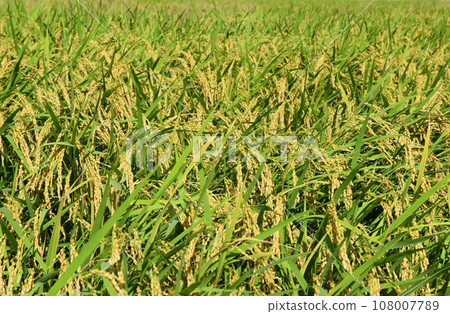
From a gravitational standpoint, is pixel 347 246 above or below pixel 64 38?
below

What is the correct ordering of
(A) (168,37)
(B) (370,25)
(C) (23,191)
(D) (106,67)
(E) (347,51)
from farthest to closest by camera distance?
(B) (370,25), (A) (168,37), (E) (347,51), (D) (106,67), (C) (23,191)

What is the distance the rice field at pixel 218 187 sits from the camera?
1.32 metres

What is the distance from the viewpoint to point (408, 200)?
5.52 feet

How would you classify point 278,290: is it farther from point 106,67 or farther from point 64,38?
point 64,38

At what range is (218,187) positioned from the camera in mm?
1895

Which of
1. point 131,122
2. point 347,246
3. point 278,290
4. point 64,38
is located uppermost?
point 64,38

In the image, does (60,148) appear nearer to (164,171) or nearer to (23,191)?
(23,191)

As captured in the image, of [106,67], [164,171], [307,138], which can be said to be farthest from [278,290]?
[106,67]

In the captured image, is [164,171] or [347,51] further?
[347,51]

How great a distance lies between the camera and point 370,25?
4.56 metres

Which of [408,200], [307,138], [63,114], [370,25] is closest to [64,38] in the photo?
[63,114]

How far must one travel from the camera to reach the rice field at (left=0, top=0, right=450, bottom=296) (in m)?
1.32

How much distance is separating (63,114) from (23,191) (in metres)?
0.47
